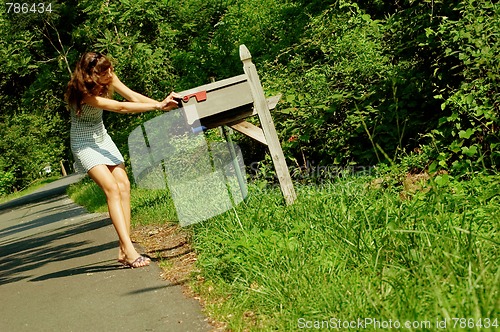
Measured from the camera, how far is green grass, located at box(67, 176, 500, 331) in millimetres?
3617

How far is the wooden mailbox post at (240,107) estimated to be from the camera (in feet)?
23.1

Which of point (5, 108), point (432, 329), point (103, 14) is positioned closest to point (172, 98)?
point (432, 329)

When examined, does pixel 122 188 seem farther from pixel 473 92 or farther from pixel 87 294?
pixel 473 92

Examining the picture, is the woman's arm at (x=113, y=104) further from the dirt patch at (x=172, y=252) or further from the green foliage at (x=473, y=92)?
the green foliage at (x=473, y=92)

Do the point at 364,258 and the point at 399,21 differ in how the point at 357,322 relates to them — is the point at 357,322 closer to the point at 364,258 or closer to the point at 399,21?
the point at 364,258

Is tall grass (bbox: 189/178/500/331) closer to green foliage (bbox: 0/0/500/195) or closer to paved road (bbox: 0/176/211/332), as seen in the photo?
paved road (bbox: 0/176/211/332)

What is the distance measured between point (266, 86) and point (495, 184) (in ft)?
18.9

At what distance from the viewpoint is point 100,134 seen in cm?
746

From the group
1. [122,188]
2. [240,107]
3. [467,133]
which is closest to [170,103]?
[240,107]

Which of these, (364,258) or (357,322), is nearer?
(357,322)

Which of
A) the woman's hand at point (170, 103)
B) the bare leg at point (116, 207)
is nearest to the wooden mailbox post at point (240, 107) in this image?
the woman's hand at point (170, 103)

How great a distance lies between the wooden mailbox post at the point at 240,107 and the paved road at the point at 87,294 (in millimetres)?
1512

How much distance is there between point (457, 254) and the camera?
13.2 feet

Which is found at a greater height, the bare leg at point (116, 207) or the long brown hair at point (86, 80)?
the long brown hair at point (86, 80)
